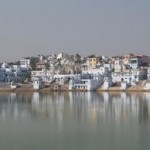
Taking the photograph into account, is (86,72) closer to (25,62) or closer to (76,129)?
(25,62)

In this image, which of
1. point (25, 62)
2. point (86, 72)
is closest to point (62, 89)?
point (86, 72)

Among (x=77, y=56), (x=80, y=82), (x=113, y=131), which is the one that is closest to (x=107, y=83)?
(x=80, y=82)

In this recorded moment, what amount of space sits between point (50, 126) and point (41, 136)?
204 centimetres

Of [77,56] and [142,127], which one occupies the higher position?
[77,56]

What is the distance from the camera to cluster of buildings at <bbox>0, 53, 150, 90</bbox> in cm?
3859

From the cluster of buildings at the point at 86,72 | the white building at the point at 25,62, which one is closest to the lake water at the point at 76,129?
the cluster of buildings at the point at 86,72

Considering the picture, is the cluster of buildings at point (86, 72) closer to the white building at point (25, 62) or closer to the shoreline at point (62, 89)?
the white building at point (25, 62)

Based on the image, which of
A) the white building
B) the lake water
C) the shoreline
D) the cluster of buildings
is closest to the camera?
the lake water

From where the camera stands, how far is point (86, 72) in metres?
43.1

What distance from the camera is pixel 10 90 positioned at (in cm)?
4103

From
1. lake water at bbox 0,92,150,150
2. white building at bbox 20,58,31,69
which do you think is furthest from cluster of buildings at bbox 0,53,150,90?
lake water at bbox 0,92,150,150

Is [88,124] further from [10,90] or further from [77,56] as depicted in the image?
[77,56]

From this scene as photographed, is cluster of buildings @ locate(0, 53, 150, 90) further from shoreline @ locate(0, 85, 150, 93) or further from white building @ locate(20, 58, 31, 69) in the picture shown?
shoreline @ locate(0, 85, 150, 93)

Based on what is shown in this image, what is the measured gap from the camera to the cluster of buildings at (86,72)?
38594 mm
